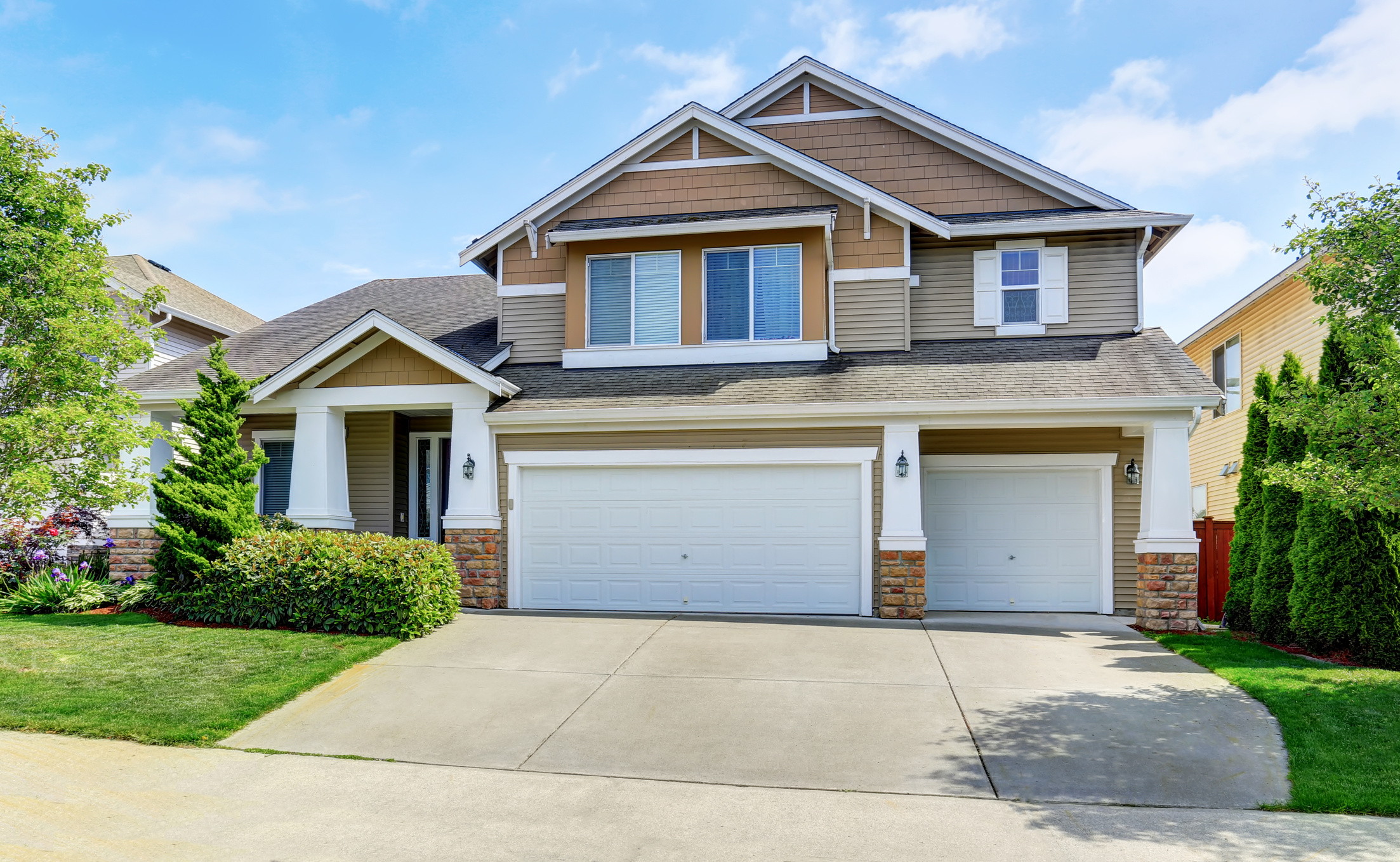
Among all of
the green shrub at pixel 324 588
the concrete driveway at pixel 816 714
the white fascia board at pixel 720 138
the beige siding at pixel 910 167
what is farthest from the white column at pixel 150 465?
the beige siding at pixel 910 167

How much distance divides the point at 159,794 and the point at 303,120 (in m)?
12.6

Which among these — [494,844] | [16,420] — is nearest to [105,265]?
[16,420]

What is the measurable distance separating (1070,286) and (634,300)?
6.78 meters

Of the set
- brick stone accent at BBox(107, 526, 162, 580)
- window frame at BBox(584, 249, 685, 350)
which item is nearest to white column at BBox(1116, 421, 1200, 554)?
window frame at BBox(584, 249, 685, 350)

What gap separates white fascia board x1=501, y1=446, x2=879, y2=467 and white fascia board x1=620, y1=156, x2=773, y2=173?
15.7 feet

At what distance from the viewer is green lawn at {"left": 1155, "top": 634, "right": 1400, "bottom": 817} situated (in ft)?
19.8

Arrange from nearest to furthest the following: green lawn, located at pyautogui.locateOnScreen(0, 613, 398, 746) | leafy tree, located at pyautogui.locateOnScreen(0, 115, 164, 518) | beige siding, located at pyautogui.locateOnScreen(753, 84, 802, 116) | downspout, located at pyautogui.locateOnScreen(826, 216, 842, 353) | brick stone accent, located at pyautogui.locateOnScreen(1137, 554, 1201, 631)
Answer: green lawn, located at pyautogui.locateOnScreen(0, 613, 398, 746) → leafy tree, located at pyautogui.locateOnScreen(0, 115, 164, 518) → brick stone accent, located at pyautogui.locateOnScreen(1137, 554, 1201, 631) → downspout, located at pyautogui.locateOnScreen(826, 216, 842, 353) → beige siding, located at pyautogui.locateOnScreen(753, 84, 802, 116)

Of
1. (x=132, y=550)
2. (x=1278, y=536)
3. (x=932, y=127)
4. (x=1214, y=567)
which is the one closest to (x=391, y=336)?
(x=132, y=550)

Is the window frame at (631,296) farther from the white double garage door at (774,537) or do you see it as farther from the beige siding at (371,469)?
the beige siding at (371,469)

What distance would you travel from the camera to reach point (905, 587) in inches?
467

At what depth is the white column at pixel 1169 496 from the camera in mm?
11492

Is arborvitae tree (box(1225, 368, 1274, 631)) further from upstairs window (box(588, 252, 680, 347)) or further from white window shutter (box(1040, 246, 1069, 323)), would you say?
upstairs window (box(588, 252, 680, 347))

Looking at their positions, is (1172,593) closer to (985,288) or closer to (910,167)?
(985,288)

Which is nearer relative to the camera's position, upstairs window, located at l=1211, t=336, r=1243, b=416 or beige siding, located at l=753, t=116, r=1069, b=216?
beige siding, located at l=753, t=116, r=1069, b=216
